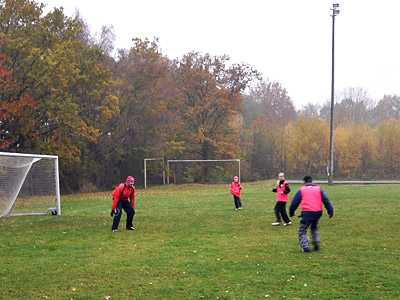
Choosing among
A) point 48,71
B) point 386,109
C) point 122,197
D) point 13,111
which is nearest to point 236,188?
Answer: point 122,197

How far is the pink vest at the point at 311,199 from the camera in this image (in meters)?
9.98

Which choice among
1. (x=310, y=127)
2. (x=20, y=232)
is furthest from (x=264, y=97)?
(x=20, y=232)

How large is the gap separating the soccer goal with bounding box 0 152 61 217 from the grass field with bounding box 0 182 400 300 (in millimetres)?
2179

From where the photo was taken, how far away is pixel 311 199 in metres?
10.0

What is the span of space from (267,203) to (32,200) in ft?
35.3

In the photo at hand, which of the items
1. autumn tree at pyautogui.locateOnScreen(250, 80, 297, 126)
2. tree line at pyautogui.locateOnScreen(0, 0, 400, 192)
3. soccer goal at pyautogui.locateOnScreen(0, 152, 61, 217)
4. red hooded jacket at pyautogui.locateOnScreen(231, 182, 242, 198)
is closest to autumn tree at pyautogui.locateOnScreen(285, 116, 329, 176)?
tree line at pyautogui.locateOnScreen(0, 0, 400, 192)

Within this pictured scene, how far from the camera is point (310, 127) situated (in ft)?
164

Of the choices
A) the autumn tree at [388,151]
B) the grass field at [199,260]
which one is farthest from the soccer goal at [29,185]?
the autumn tree at [388,151]

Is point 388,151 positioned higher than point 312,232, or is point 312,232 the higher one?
point 388,151

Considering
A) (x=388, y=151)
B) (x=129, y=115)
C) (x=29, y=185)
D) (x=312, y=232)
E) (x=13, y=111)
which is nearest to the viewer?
(x=312, y=232)

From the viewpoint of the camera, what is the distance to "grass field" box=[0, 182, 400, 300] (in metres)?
7.25

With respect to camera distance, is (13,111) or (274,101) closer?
(13,111)

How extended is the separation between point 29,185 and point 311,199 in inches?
512

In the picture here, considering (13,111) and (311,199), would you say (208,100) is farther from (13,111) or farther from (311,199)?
(311,199)
